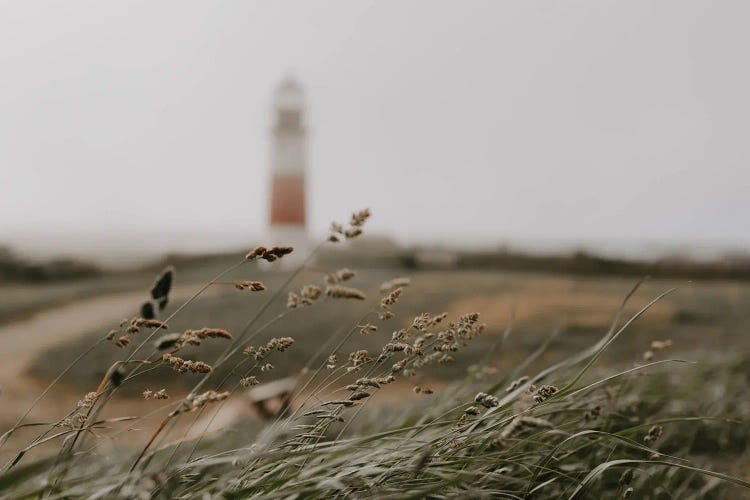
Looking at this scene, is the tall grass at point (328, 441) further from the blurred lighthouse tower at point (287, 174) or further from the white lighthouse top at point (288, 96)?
the white lighthouse top at point (288, 96)

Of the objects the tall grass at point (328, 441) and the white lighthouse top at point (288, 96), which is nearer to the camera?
the tall grass at point (328, 441)

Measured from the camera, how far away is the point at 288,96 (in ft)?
61.3

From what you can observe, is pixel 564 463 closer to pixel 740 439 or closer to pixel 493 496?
pixel 493 496

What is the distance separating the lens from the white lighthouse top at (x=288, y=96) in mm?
18594

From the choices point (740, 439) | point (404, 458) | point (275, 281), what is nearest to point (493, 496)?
point (404, 458)

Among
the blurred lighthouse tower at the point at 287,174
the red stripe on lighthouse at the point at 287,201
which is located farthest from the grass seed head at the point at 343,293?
the red stripe on lighthouse at the point at 287,201

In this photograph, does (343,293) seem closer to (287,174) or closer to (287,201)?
(287,201)

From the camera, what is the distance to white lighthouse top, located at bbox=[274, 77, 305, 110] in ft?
61.0

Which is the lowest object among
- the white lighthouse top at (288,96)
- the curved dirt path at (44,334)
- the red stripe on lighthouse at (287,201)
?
the curved dirt path at (44,334)

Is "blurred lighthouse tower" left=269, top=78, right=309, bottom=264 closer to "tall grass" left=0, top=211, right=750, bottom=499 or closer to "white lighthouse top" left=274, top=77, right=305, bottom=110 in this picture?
Result: "white lighthouse top" left=274, top=77, right=305, bottom=110

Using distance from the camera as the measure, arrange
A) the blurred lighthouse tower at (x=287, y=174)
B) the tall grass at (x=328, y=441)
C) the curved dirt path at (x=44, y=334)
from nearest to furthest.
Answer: the tall grass at (x=328, y=441), the curved dirt path at (x=44, y=334), the blurred lighthouse tower at (x=287, y=174)

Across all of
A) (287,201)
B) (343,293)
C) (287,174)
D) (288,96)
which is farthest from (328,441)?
(288,96)

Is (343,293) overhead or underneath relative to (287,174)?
underneath

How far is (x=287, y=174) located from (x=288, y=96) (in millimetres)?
1969
